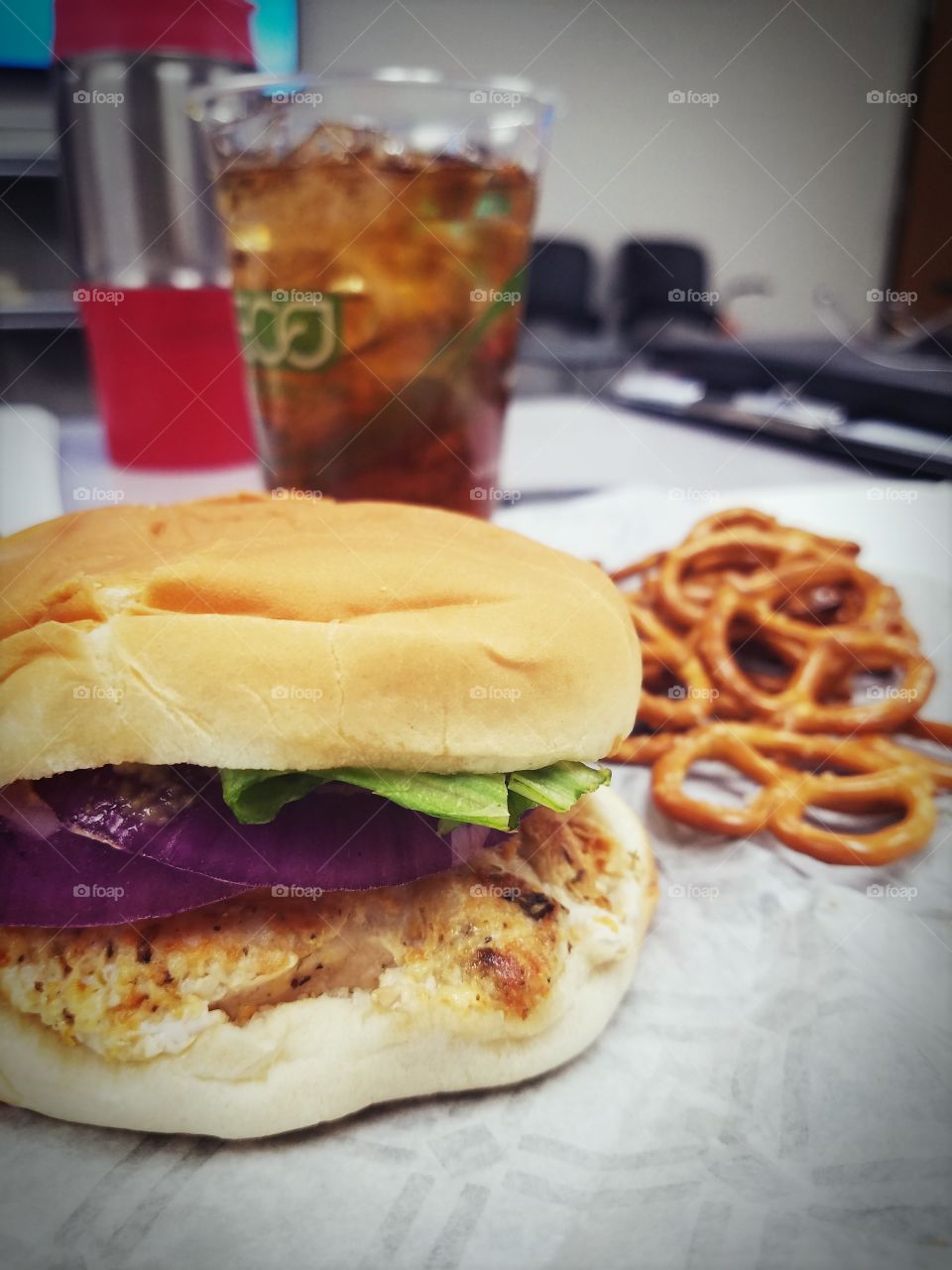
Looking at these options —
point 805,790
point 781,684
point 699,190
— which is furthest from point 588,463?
point 699,190

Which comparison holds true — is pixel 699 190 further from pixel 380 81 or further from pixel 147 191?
pixel 380 81

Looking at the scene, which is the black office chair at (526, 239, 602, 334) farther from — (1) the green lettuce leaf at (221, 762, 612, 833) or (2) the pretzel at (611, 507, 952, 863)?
(1) the green lettuce leaf at (221, 762, 612, 833)

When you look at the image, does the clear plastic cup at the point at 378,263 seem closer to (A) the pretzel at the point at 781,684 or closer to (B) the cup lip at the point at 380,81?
(B) the cup lip at the point at 380,81

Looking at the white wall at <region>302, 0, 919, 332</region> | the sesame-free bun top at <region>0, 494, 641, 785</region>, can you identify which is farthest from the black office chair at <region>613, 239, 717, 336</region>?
the sesame-free bun top at <region>0, 494, 641, 785</region>

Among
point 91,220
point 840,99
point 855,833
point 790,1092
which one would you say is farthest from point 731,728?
point 840,99

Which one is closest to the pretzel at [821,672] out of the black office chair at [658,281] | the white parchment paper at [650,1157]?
the white parchment paper at [650,1157]

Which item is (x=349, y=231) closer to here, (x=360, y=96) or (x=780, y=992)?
(x=360, y=96)
